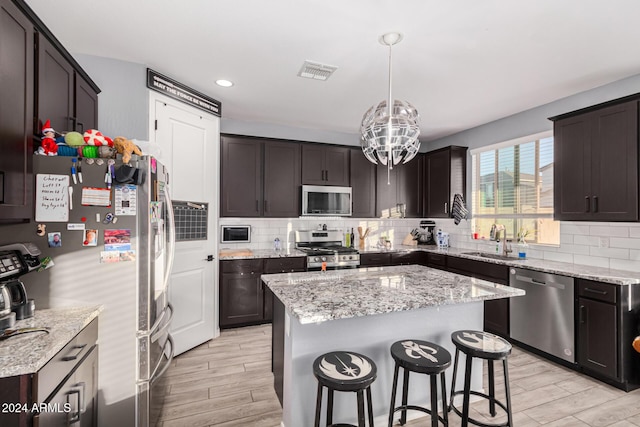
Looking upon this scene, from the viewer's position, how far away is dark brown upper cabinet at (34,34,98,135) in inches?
70.6

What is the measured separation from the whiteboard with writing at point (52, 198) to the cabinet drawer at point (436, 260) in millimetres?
4073

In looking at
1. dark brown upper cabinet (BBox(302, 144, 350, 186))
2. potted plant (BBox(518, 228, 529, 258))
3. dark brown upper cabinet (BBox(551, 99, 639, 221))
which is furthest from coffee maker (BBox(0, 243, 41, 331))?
potted plant (BBox(518, 228, 529, 258))

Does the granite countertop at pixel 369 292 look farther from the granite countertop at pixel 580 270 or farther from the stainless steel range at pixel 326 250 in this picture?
the stainless steel range at pixel 326 250

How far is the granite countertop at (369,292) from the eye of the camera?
160 cm

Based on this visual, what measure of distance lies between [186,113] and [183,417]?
103 inches

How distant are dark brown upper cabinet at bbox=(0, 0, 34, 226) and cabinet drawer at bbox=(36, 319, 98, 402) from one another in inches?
25.5

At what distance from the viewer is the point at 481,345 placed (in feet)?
6.20

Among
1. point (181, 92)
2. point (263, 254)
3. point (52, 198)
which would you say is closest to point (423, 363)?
point (52, 198)

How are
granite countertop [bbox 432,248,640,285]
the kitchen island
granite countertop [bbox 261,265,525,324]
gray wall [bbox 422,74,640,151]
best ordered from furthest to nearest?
1. gray wall [bbox 422,74,640,151]
2. granite countertop [bbox 432,248,640,285]
3. the kitchen island
4. granite countertop [bbox 261,265,525,324]

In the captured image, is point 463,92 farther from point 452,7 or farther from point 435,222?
point 435,222

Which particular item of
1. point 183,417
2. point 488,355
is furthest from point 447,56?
point 183,417

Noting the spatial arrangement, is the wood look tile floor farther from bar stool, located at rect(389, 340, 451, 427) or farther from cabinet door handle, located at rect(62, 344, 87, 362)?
cabinet door handle, located at rect(62, 344, 87, 362)

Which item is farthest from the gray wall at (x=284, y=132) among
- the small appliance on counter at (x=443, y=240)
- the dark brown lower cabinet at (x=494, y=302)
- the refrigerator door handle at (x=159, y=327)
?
the refrigerator door handle at (x=159, y=327)

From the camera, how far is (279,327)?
223 centimetres
